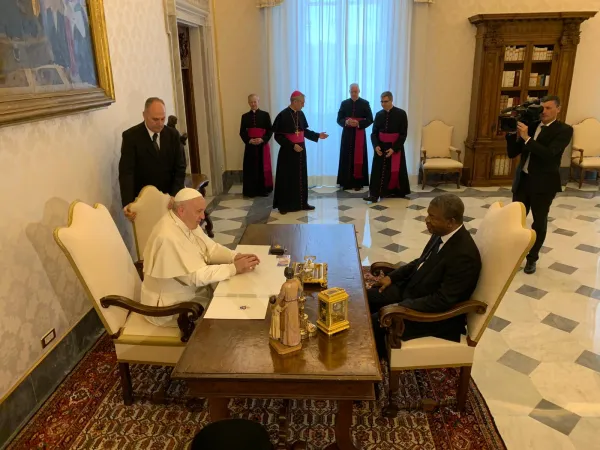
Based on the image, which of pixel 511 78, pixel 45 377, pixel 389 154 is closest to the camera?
pixel 45 377

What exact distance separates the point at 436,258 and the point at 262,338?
3.42ft

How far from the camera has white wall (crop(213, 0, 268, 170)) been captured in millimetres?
7117

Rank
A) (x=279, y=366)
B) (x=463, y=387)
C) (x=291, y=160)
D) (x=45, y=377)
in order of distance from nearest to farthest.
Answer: (x=279, y=366)
(x=463, y=387)
(x=45, y=377)
(x=291, y=160)

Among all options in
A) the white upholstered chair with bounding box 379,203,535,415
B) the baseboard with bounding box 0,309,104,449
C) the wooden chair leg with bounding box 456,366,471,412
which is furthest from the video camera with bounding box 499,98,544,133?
the baseboard with bounding box 0,309,104,449

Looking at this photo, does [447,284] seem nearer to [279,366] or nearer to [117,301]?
[279,366]

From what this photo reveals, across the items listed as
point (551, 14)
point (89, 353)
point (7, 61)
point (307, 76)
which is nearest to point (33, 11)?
point (7, 61)

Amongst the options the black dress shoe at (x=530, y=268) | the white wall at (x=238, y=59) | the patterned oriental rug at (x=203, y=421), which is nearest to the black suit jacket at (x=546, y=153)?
the black dress shoe at (x=530, y=268)

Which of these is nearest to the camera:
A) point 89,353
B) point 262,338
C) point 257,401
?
point 262,338

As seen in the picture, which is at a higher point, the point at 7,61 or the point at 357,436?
the point at 7,61

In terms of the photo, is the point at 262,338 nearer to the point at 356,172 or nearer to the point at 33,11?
the point at 33,11

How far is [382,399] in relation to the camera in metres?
2.75

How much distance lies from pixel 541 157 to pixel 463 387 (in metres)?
2.36

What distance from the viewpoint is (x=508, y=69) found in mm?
7160

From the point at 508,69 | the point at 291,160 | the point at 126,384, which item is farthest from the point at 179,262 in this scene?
the point at 508,69
